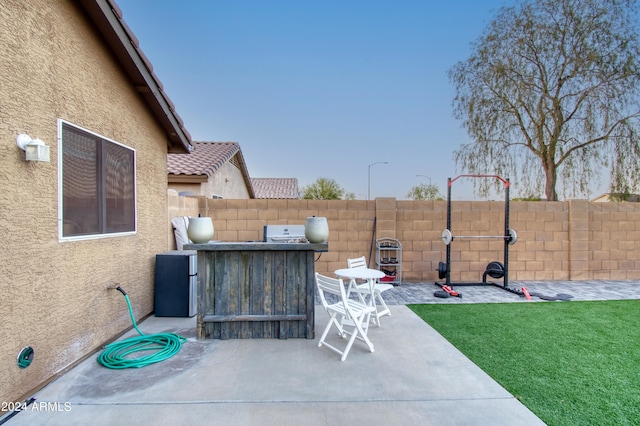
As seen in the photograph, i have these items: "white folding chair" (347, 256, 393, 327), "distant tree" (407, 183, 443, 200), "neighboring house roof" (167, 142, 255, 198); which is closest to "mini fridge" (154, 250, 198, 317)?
"white folding chair" (347, 256, 393, 327)

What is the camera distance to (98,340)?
12.2ft

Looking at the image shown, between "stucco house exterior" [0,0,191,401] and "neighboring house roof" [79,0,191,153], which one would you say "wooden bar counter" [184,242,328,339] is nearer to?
"stucco house exterior" [0,0,191,401]

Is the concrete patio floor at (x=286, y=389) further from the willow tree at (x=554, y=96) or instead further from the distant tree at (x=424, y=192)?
the distant tree at (x=424, y=192)

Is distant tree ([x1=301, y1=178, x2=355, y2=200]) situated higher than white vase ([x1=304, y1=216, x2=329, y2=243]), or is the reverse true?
distant tree ([x1=301, y1=178, x2=355, y2=200])

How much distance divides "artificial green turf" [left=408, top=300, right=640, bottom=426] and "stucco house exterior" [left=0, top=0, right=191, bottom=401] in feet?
13.6

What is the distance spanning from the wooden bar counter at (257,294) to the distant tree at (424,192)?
1195 inches

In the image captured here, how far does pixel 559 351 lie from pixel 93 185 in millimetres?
5576

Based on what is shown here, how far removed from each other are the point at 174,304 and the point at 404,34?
1056cm

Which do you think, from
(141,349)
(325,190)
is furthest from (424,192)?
(141,349)

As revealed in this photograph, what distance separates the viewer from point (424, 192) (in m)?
33.3

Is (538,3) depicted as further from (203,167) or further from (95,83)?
(95,83)

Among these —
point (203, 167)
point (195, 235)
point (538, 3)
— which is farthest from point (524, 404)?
point (538, 3)

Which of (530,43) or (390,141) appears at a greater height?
(530,43)

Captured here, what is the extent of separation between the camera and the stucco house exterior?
2551mm
